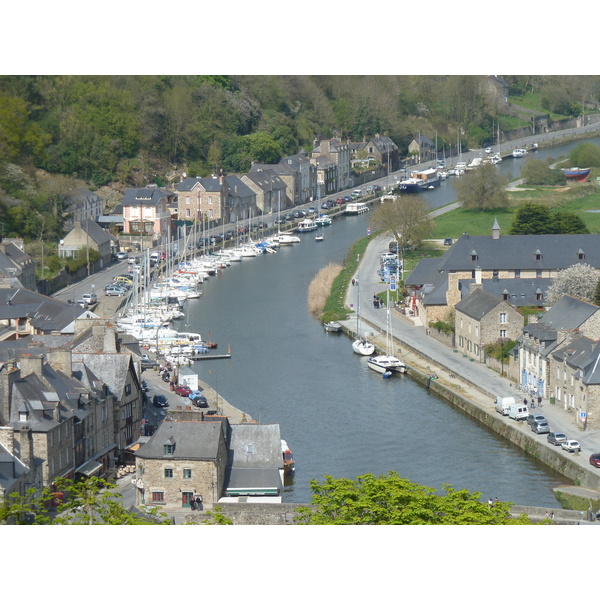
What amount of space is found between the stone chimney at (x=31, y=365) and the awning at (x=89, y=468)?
2.13m

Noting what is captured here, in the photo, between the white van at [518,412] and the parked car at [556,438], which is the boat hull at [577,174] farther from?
the parked car at [556,438]

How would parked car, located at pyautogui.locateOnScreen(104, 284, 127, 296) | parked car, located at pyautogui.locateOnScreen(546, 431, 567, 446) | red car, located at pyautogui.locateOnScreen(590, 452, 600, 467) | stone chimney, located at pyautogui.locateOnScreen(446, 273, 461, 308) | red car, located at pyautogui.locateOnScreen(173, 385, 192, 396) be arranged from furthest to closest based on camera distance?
parked car, located at pyautogui.locateOnScreen(104, 284, 127, 296), stone chimney, located at pyautogui.locateOnScreen(446, 273, 461, 308), red car, located at pyautogui.locateOnScreen(173, 385, 192, 396), parked car, located at pyautogui.locateOnScreen(546, 431, 567, 446), red car, located at pyautogui.locateOnScreen(590, 452, 600, 467)

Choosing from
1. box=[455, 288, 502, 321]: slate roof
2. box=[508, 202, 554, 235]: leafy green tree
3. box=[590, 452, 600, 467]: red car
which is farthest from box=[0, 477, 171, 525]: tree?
box=[508, 202, 554, 235]: leafy green tree

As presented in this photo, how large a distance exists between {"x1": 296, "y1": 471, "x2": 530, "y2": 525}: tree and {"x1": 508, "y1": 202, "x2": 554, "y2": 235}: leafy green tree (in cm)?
3596

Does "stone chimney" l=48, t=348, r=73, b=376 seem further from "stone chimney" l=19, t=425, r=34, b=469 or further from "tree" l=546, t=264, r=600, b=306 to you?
"tree" l=546, t=264, r=600, b=306

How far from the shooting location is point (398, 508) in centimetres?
2570

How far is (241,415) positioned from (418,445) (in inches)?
192

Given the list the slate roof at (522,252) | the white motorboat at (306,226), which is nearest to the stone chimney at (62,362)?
the slate roof at (522,252)

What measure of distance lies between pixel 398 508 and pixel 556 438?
418 inches

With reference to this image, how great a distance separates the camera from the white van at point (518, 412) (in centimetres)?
3759

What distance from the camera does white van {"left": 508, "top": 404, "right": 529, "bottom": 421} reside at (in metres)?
37.6

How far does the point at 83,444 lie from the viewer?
32719mm

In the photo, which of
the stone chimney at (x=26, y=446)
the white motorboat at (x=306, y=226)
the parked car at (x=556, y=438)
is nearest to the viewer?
the stone chimney at (x=26, y=446)

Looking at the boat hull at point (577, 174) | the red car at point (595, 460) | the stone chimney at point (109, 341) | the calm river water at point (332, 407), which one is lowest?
the calm river water at point (332, 407)
